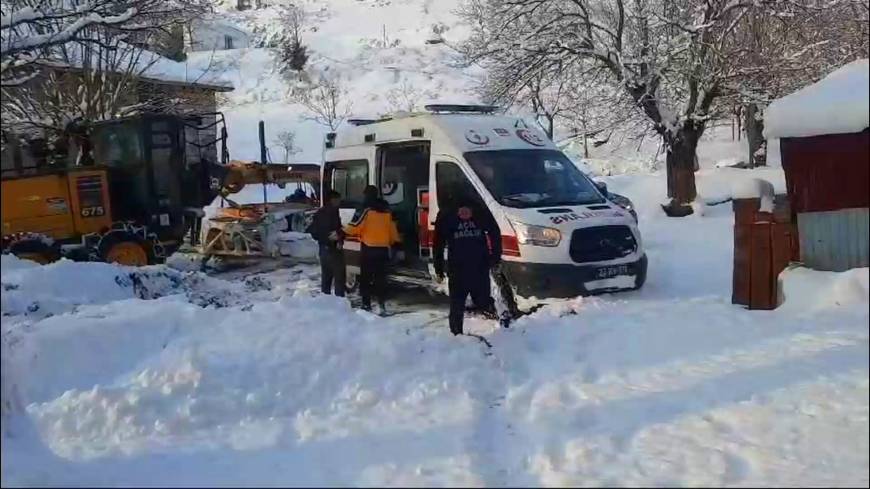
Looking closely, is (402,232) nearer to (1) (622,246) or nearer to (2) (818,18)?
(1) (622,246)

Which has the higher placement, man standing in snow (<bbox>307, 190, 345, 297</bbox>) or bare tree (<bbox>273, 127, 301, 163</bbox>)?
bare tree (<bbox>273, 127, 301, 163</bbox>)

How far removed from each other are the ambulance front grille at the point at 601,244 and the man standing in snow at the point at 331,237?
3.06 m

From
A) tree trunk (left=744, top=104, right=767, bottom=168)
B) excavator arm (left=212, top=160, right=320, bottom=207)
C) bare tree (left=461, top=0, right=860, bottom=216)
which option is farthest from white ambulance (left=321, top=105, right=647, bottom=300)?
tree trunk (left=744, top=104, right=767, bottom=168)

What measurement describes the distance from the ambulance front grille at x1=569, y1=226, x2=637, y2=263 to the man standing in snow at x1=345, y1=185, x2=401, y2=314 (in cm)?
226

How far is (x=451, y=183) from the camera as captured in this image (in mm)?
10047

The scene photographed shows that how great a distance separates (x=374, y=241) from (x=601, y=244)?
2.66 meters

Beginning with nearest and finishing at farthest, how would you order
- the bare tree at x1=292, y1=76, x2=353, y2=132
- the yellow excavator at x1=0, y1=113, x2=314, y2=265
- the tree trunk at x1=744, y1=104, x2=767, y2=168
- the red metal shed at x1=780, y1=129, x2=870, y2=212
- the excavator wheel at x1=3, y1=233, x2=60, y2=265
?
the red metal shed at x1=780, y1=129, x2=870, y2=212
the excavator wheel at x1=3, y1=233, x2=60, y2=265
the yellow excavator at x1=0, y1=113, x2=314, y2=265
the tree trunk at x1=744, y1=104, x2=767, y2=168
the bare tree at x1=292, y1=76, x2=353, y2=132

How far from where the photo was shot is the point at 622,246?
941cm

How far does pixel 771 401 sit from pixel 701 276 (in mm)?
5817

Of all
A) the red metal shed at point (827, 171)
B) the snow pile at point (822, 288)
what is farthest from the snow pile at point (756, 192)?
the snow pile at point (822, 288)

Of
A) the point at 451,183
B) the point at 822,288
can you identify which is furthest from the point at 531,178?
the point at 822,288

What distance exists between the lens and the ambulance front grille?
29.8ft

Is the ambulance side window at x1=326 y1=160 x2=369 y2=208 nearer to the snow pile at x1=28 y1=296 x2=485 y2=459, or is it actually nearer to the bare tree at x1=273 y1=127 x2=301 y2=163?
the snow pile at x1=28 y1=296 x2=485 y2=459

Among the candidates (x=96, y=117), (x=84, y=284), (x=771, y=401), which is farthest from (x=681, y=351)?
(x=96, y=117)
